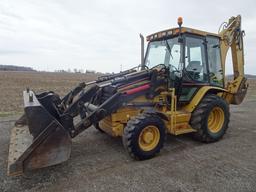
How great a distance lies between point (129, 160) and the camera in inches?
163

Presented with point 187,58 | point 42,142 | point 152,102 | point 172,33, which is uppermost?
point 172,33

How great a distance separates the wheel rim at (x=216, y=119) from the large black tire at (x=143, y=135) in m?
1.68

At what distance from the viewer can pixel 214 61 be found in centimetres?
559

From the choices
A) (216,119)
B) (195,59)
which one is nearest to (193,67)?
(195,59)

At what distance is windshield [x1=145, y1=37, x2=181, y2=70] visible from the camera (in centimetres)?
504

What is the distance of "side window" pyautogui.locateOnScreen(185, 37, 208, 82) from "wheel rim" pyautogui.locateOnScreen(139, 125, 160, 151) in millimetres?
1670

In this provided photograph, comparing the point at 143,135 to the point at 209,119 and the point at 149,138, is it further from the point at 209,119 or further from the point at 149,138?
the point at 209,119

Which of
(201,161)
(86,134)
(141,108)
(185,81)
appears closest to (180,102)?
(185,81)

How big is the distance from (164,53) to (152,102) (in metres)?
1.31

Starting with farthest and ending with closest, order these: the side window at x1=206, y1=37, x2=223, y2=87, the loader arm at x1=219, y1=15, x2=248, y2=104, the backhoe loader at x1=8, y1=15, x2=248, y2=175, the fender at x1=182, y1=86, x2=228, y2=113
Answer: the loader arm at x1=219, y1=15, x2=248, y2=104
the side window at x1=206, y1=37, x2=223, y2=87
the fender at x1=182, y1=86, x2=228, y2=113
the backhoe loader at x1=8, y1=15, x2=248, y2=175

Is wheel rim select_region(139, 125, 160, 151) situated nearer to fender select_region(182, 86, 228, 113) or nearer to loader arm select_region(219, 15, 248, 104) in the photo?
fender select_region(182, 86, 228, 113)

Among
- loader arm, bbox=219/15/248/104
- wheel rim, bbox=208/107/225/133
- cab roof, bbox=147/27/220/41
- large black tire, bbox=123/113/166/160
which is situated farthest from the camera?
loader arm, bbox=219/15/248/104

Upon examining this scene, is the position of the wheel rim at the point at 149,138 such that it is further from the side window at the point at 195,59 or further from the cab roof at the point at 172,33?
the cab roof at the point at 172,33

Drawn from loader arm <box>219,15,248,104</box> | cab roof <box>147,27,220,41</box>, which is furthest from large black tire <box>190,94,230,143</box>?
cab roof <box>147,27,220,41</box>
